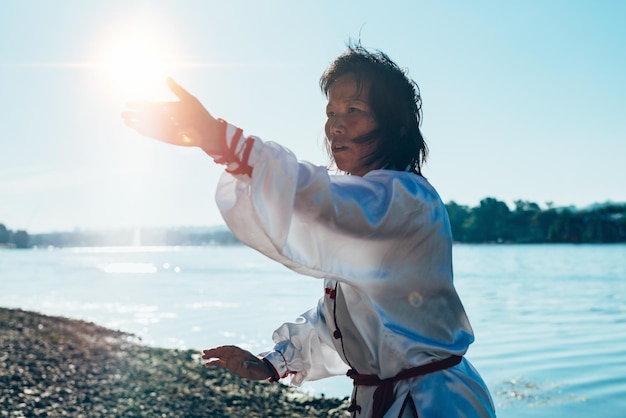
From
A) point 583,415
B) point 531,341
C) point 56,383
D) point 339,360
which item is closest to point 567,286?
point 531,341

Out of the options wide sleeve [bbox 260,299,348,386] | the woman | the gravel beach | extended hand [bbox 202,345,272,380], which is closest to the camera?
the woman

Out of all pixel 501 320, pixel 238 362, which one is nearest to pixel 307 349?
pixel 238 362

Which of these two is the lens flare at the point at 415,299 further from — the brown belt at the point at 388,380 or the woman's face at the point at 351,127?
the woman's face at the point at 351,127

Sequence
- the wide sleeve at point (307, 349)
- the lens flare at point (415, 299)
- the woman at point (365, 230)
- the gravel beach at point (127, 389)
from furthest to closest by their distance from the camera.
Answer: the gravel beach at point (127, 389) < the wide sleeve at point (307, 349) < the lens flare at point (415, 299) < the woman at point (365, 230)

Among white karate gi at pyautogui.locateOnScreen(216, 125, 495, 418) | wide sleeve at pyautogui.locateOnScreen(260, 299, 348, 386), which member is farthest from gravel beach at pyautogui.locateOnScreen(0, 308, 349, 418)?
white karate gi at pyautogui.locateOnScreen(216, 125, 495, 418)

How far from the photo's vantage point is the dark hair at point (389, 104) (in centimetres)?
204

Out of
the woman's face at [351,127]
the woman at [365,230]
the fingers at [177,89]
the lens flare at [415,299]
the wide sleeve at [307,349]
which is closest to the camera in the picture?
the fingers at [177,89]

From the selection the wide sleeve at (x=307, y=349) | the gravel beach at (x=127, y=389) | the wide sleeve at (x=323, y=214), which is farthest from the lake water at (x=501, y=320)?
the wide sleeve at (x=323, y=214)

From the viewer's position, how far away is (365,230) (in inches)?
65.9

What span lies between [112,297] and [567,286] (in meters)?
21.5

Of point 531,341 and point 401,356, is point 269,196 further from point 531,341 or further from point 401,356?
point 531,341

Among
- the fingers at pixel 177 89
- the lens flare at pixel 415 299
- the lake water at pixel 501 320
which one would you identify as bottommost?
the lake water at pixel 501 320

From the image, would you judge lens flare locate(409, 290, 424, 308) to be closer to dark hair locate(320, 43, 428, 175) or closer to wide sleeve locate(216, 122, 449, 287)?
wide sleeve locate(216, 122, 449, 287)

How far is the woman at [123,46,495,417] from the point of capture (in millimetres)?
1573
